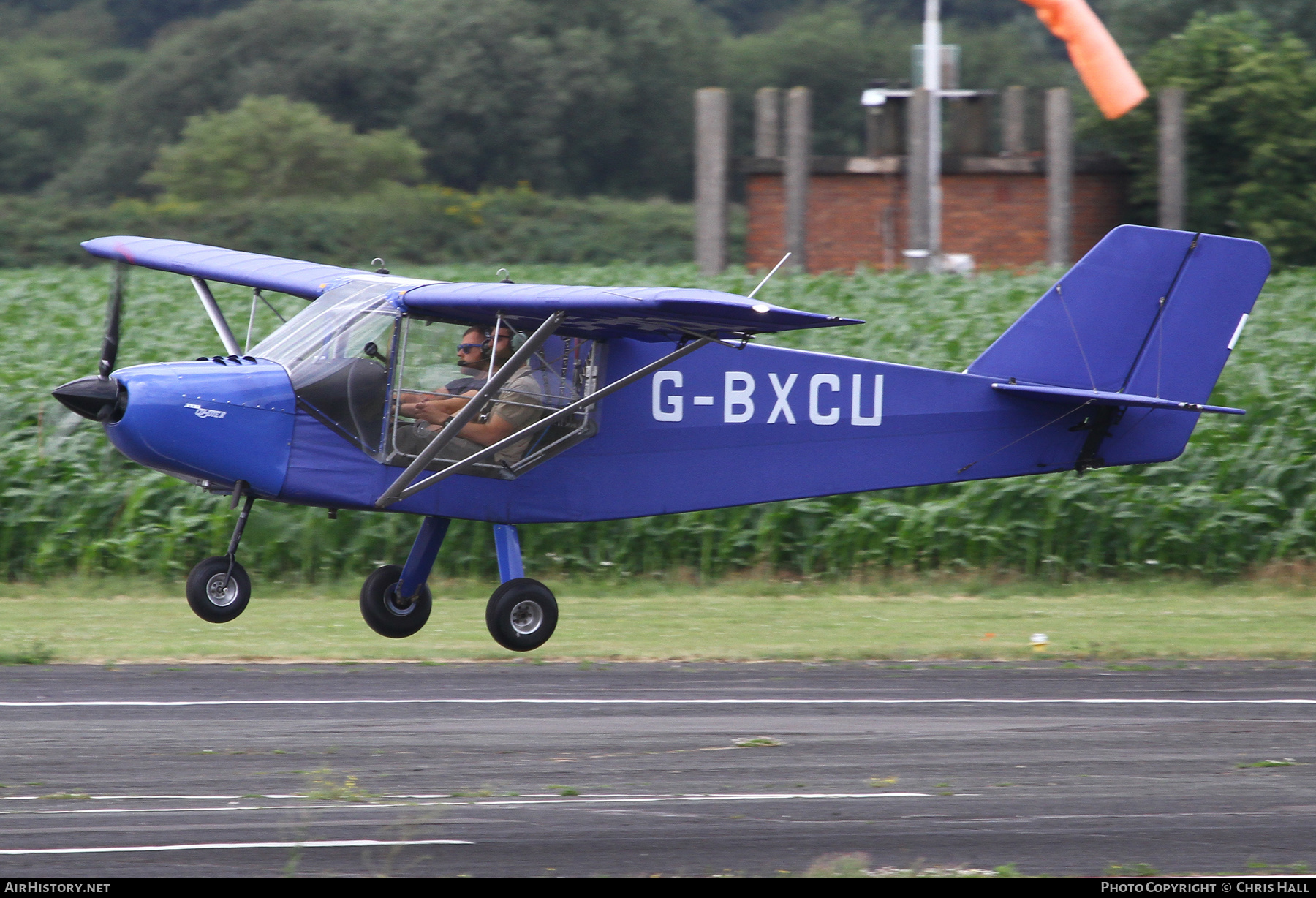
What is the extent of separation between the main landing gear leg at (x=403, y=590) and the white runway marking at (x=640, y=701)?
791 mm

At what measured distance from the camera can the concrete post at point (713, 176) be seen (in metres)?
32.0

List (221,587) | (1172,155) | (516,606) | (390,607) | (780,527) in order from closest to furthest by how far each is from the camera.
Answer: (221,587) → (516,606) → (390,607) → (780,527) → (1172,155)

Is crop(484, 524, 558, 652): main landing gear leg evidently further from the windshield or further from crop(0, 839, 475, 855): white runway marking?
crop(0, 839, 475, 855): white runway marking

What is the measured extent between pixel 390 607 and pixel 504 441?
187 centimetres

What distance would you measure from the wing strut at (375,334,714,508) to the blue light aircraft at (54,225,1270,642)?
0.02m

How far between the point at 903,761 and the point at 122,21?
8661cm

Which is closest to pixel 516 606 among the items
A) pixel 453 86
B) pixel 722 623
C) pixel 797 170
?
pixel 722 623

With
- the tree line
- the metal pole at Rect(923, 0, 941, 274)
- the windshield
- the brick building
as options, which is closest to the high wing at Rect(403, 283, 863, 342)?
the windshield

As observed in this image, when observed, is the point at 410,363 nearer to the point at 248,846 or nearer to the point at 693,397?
the point at 693,397

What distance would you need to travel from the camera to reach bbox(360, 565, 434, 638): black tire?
1123cm

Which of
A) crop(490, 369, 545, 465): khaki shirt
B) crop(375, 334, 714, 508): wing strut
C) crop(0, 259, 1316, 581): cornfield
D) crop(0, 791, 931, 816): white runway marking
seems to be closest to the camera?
crop(0, 791, 931, 816): white runway marking

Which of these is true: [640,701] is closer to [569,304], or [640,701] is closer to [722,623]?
[569,304]

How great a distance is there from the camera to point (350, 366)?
10000mm

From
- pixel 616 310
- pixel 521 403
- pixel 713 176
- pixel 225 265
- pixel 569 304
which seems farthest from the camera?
pixel 713 176
